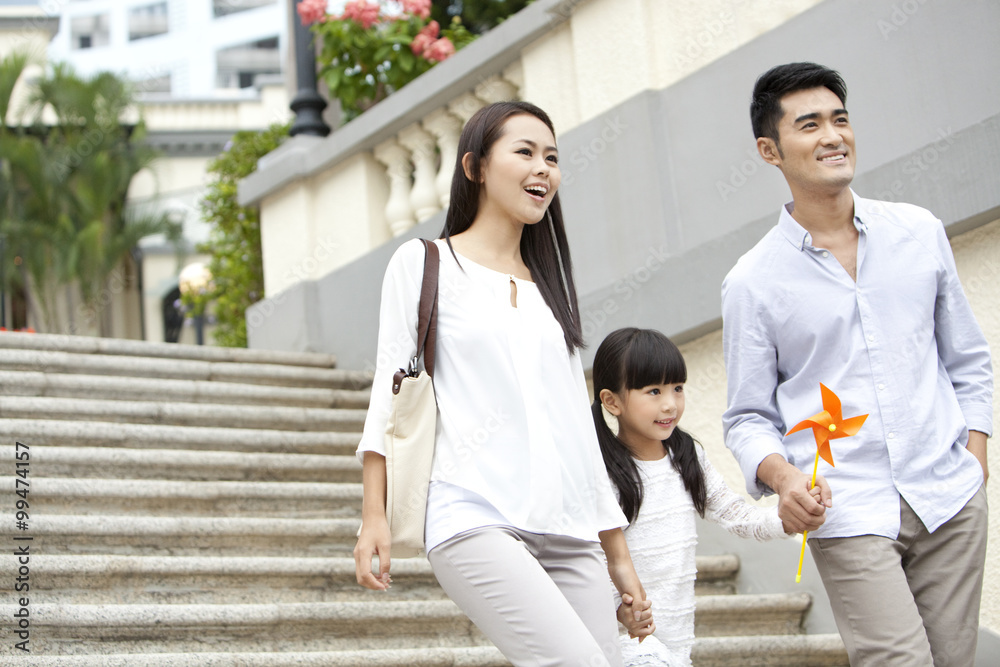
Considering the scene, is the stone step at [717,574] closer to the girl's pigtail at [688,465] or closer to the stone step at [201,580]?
the stone step at [201,580]

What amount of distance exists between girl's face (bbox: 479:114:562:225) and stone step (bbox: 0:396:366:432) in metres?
3.33

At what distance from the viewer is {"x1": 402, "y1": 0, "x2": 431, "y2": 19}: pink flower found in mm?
7648

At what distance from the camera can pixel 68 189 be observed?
770 inches

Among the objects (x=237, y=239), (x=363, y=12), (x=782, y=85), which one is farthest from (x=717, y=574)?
(x=237, y=239)

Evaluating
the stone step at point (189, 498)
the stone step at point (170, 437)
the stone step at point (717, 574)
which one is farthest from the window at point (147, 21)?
the stone step at point (717, 574)

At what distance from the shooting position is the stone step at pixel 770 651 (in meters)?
3.78

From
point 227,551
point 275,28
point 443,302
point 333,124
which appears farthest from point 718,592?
point 275,28

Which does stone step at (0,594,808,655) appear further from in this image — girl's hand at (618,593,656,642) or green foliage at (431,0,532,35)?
green foliage at (431,0,532,35)

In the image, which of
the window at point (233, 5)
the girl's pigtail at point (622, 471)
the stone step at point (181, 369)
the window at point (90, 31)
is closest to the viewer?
the girl's pigtail at point (622, 471)

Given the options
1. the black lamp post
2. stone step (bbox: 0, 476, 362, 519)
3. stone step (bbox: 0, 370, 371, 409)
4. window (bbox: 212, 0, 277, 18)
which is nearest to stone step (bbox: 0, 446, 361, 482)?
stone step (bbox: 0, 476, 362, 519)

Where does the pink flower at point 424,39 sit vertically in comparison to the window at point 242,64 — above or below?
below

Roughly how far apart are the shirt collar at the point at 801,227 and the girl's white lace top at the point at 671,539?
72cm

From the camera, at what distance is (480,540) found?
83.5 inches

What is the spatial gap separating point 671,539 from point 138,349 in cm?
414
